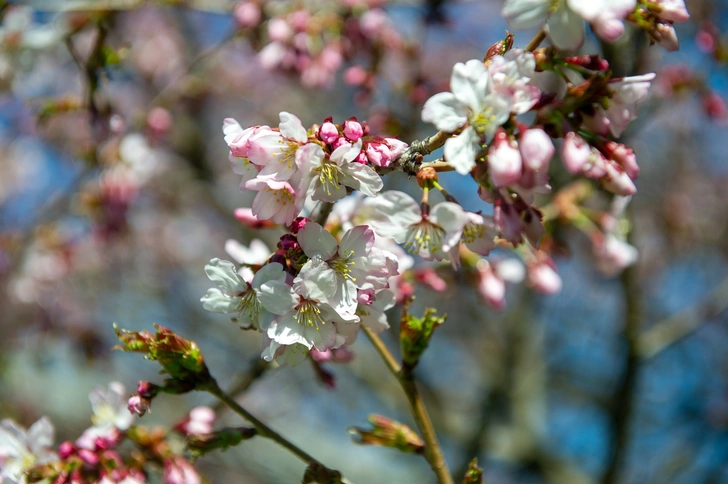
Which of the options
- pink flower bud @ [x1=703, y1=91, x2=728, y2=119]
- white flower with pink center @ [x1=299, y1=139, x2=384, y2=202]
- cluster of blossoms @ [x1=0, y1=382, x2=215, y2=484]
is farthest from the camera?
pink flower bud @ [x1=703, y1=91, x2=728, y2=119]

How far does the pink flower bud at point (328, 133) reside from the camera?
3.75 ft

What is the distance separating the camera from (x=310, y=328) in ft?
3.92

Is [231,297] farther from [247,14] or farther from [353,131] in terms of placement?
[247,14]

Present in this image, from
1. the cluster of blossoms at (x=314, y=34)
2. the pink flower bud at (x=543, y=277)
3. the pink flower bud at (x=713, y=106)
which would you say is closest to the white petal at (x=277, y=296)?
the pink flower bud at (x=543, y=277)

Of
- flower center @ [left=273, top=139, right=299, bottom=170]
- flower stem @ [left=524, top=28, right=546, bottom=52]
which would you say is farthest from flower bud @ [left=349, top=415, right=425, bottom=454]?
flower stem @ [left=524, top=28, right=546, bottom=52]

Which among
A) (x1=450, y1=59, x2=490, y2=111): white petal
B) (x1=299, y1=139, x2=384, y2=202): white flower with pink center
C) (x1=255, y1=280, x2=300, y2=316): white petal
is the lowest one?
(x1=255, y1=280, x2=300, y2=316): white petal

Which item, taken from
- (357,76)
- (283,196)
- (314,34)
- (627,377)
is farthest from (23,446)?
(627,377)

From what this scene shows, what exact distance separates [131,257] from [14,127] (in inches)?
78.5

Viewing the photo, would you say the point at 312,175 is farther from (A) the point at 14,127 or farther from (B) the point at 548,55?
(A) the point at 14,127

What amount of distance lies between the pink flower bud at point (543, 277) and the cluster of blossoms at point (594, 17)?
128cm

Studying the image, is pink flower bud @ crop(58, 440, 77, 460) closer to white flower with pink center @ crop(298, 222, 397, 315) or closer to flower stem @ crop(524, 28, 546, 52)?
white flower with pink center @ crop(298, 222, 397, 315)

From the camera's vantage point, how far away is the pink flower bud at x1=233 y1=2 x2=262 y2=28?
281cm

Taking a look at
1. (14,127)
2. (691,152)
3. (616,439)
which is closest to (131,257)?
(14,127)

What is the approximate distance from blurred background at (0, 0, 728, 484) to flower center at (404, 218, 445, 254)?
60cm
